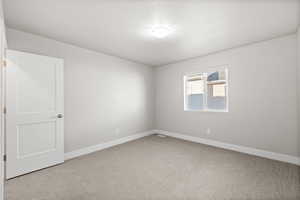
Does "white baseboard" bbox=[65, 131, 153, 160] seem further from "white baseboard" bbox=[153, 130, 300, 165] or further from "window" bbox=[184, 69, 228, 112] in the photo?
"window" bbox=[184, 69, 228, 112]

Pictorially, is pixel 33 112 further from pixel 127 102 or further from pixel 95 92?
pixel 127 102

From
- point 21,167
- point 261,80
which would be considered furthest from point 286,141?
point 21,167

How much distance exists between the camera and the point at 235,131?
10.5ft

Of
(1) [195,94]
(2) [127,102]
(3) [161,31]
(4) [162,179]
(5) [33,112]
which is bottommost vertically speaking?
(4) [162,179]

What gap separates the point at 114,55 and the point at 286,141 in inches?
169

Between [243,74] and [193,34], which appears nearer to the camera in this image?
[193,34]

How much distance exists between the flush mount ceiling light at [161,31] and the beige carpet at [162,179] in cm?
247

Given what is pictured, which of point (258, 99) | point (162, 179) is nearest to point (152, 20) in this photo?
point (162, 179)

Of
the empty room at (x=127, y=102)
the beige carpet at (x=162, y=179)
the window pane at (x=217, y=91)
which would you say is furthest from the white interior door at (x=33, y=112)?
the window pane at (x=217, y=91)

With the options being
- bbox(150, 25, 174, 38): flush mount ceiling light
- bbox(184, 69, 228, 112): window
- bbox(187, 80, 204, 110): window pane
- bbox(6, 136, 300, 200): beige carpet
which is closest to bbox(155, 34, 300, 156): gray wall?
bbox(184, 69, 228, 112): window

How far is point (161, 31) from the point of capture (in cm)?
240

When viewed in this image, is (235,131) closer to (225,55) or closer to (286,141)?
(286,141)

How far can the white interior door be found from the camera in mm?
2156

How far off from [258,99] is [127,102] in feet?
10.7
